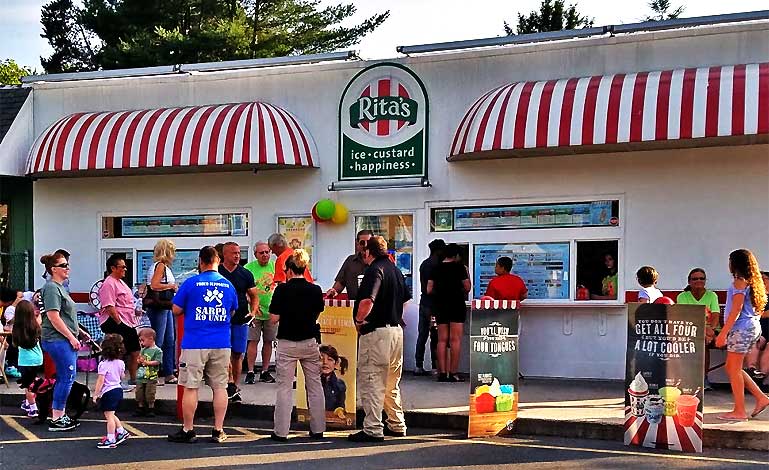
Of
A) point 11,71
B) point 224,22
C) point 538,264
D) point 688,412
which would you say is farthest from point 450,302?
point 11,71

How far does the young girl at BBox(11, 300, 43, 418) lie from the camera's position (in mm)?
9516

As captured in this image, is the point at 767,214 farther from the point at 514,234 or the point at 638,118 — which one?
the point at 514,234

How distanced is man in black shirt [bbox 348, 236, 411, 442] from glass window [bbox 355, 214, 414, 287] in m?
4.09

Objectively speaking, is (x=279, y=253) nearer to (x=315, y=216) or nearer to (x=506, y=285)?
(x=315, y=216)

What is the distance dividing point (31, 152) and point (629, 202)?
8.58 metres

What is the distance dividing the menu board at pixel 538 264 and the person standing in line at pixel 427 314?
0.82m

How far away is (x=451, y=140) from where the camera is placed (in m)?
12.6

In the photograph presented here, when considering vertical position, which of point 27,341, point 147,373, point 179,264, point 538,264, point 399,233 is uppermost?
point 399,233

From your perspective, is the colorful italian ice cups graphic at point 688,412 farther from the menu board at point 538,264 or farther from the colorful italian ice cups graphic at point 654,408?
the menu board at point 538,264

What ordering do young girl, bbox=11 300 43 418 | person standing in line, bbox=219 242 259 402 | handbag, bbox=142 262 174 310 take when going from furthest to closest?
handbag, bbox=142 262 174 310 → person standing in line, bbox=219 242 259 402 → young girl, bbox=11 300 43 418

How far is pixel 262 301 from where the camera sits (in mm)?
11766

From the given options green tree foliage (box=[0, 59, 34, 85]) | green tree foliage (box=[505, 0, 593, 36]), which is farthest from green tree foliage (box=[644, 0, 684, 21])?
green tree foliage (box=[0, 59, 34, 85])

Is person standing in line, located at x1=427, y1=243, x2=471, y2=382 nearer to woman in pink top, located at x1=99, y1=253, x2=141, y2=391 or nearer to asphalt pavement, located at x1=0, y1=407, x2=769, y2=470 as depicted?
asphalt pavement, located at x1=0, y1=407, x2=769, y2=470

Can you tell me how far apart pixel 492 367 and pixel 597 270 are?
3547 mm
